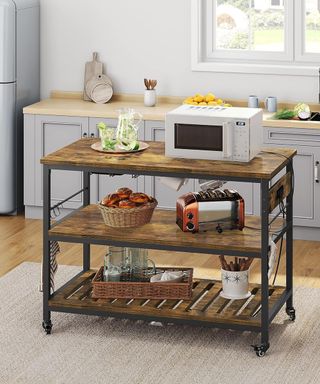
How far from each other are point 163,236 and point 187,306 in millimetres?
386

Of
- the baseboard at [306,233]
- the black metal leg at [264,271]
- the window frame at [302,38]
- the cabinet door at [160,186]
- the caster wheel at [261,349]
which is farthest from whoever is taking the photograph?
the window frame at [302,38]

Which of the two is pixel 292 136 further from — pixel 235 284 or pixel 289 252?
pixel 235 284

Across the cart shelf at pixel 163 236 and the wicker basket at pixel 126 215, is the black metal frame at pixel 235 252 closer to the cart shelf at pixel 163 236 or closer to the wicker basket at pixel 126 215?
the cart shelf at pixel 163 236

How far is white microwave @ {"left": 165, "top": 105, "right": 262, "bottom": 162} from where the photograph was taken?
17.0 feet

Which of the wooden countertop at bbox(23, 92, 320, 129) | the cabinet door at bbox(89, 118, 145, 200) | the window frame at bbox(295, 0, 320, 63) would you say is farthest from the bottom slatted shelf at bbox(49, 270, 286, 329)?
the window frame at bbox(295, 0, 320, 63)

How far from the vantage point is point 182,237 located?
17.0 ft

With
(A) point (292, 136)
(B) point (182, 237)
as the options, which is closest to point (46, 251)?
(B) point (182, 237)

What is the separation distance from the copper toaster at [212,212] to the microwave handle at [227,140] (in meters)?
0.22

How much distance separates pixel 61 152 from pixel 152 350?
1062 mm

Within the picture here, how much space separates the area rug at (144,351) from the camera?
16.1 feet

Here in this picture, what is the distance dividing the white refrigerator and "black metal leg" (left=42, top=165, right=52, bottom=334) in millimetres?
2262

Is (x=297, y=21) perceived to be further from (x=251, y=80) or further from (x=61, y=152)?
(x=61, y=152)

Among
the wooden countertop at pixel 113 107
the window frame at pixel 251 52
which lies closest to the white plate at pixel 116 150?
the wooden countertop at pixel 113 107

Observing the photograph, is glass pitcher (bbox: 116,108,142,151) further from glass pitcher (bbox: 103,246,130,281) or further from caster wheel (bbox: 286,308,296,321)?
caster wheel (bbox: 286,308,296,321)
